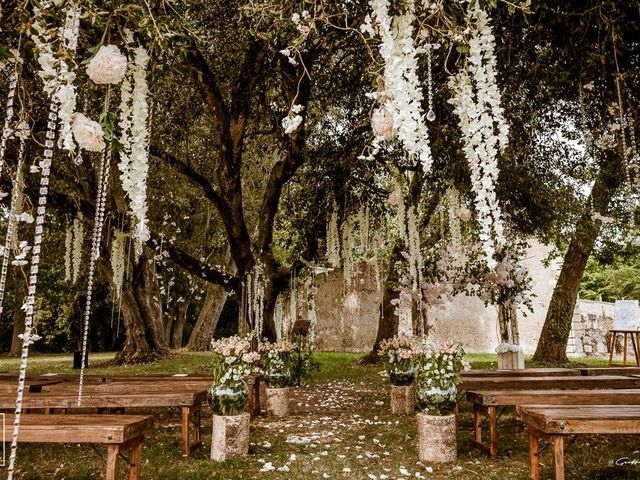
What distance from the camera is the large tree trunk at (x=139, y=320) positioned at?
12.5 meters

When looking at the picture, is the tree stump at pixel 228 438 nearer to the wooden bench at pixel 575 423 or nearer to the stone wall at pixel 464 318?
the wooden bench at pixel 575 423

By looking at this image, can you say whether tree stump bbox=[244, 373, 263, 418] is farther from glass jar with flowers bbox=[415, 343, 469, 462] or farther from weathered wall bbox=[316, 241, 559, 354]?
weathered wall bbox=[316, 241, 559, 354]

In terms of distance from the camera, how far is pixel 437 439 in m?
4.21

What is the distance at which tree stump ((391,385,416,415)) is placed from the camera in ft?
20.4

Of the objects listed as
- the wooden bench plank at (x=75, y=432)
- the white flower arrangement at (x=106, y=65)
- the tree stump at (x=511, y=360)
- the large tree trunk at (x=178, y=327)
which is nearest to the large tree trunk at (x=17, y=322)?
the large tree trunk at (x=178, y=327)

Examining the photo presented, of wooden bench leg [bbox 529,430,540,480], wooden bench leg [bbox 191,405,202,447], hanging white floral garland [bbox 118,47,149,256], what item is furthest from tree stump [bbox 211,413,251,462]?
wooden bench leg [bbox 529,430,540,480]

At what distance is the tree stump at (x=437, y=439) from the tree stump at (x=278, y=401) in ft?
7.61

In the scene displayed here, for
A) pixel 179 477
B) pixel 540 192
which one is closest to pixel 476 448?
pixel 179 477

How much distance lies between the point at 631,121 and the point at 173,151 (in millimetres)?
6427

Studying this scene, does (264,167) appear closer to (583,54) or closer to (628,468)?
(583,54)

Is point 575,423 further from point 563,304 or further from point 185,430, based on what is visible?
point 563,304

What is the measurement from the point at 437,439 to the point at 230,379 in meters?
1.83

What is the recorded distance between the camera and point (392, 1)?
276 cm

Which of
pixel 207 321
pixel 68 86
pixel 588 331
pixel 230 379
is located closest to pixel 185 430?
pixel 230 379
